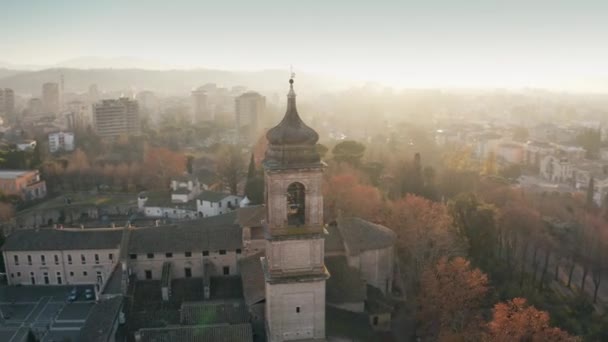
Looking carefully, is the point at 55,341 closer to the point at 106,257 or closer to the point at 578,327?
the point at 106,257

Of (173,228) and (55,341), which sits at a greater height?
(173,228)

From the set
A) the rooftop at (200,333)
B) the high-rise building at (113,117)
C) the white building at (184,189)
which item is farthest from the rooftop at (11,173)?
the high-rise building at (113,117)

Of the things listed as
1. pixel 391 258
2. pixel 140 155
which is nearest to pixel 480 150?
pixel 140 155

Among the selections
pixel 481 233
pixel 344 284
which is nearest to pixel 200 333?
pixel 344 284

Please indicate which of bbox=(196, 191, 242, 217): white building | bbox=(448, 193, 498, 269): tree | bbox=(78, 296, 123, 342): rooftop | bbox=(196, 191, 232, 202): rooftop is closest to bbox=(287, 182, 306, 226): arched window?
bbox=(78, 296, 123, 342): rooftop

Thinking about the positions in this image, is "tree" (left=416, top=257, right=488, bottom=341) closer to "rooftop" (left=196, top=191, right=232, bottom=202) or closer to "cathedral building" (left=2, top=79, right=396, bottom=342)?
"cathedral building" (left=2, top=79, right=396, bottom=342)

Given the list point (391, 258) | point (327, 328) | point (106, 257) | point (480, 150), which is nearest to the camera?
point (327, 328)
